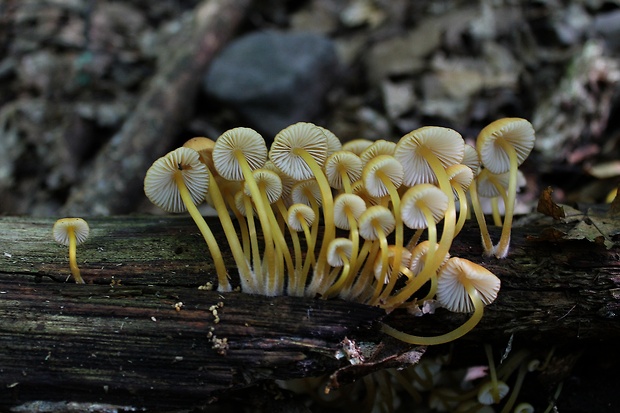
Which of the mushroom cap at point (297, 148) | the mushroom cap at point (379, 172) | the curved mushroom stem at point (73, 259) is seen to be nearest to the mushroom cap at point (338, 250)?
the mushroom cap at point (379, 172)

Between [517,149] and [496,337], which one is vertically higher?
[517,149]

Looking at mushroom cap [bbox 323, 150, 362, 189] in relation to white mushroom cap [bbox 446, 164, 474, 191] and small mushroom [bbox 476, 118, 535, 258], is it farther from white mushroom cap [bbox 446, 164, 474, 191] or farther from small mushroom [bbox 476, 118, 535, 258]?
small mushroom [bbox 476, 118, 535, 258]

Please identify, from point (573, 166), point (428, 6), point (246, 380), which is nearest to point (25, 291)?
point (246, 380)

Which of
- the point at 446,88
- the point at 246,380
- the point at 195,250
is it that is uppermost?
the point at 446,88

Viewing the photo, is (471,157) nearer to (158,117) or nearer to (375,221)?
(375,221)

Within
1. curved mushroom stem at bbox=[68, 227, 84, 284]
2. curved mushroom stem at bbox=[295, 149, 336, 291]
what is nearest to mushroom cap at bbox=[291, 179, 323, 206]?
curved mushroom stem at bbox=[295, 149, 336, 291]

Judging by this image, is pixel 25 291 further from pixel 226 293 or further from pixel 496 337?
pixel 496 337
